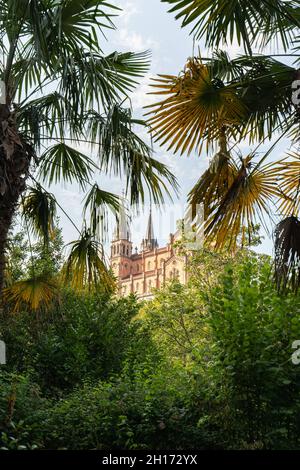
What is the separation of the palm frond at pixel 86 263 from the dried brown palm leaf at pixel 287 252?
2129mm

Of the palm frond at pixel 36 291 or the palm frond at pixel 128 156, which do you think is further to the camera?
the palm frond at pixel 36 291

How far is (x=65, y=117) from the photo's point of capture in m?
5.55

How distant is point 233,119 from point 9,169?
7.00 ft

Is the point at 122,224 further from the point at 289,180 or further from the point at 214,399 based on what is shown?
the point at 214,399

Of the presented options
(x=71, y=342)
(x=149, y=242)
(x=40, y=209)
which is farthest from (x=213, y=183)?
(x=149, y=242)

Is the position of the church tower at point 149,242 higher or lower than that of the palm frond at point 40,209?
higher

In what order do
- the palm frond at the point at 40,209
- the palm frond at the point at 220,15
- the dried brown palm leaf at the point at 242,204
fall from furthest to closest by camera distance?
the palm frond at the point at 40,209 < the dried brown palm leaf at the point at 242,204 < the palm frond at the point at 220,15

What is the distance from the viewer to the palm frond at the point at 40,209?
6.19m

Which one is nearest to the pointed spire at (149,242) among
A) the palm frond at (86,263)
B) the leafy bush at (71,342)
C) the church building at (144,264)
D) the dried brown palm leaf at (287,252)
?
the church building at (144,264)

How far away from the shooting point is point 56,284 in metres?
6.38

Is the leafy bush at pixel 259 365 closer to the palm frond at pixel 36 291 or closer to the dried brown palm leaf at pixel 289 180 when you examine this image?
the dried brown palm leaf at pixel 289 180

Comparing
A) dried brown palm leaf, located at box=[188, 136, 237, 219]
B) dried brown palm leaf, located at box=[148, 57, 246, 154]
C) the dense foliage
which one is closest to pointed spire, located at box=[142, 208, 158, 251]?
the dense foliage

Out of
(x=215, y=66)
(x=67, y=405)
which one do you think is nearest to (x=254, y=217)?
(x=215, y=66)
